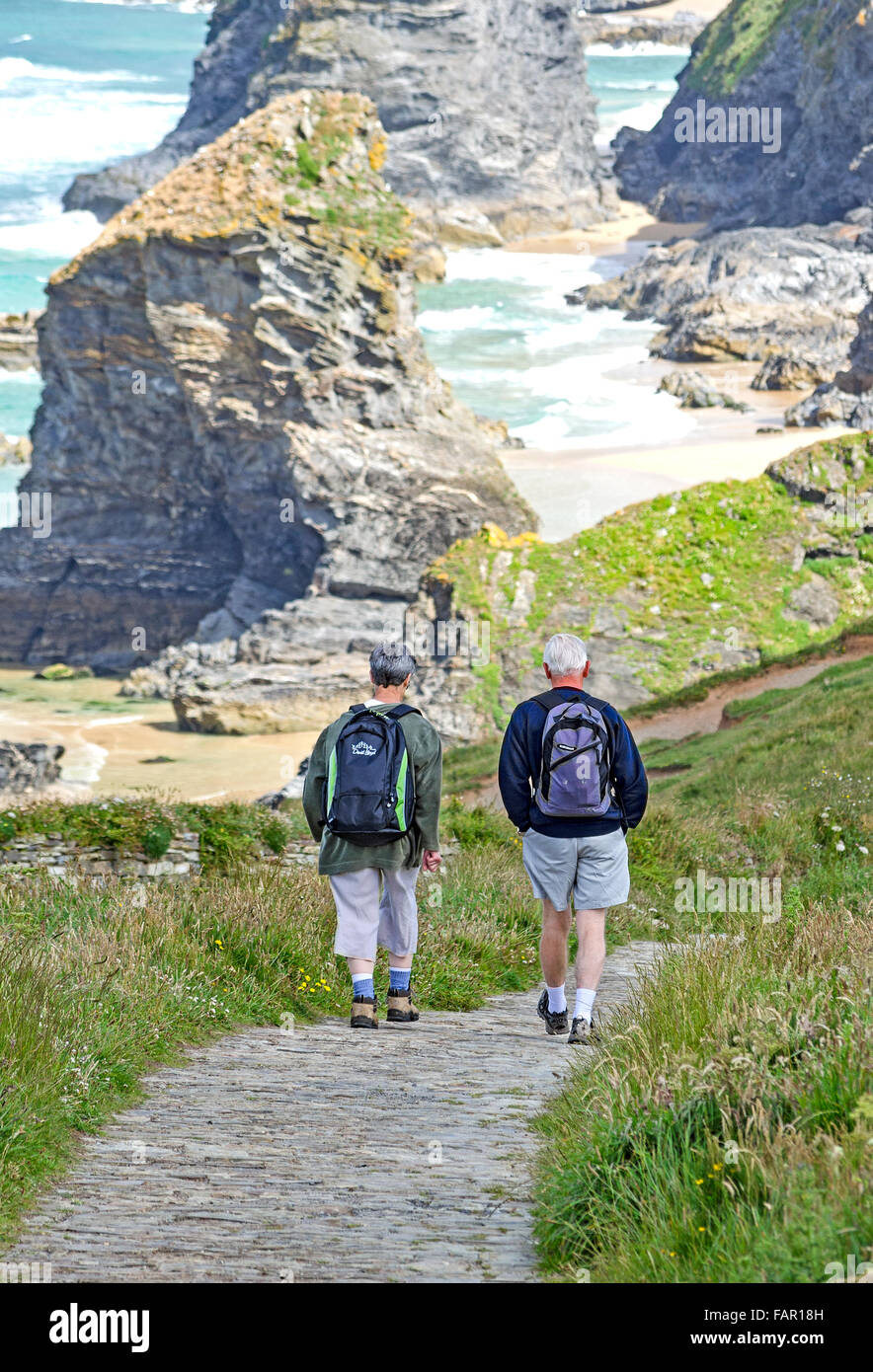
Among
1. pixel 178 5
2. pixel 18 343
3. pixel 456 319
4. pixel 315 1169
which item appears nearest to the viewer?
pixel 315 1169

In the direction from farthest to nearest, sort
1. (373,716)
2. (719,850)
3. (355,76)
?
(355,76) < (719,850) < (373,716)

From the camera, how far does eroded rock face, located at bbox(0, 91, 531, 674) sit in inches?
1751

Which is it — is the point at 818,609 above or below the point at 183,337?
below

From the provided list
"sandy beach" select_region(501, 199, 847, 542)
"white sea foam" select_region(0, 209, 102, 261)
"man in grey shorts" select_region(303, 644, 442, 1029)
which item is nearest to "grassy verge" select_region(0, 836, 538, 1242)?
"man in grey shorts" select_region(303, 644, 442, 1029)

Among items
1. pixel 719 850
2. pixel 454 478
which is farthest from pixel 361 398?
pixel 719 850

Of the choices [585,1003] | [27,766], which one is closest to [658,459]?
[27,766]

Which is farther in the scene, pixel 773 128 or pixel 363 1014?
pixel 773 128

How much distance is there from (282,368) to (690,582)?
21103mm

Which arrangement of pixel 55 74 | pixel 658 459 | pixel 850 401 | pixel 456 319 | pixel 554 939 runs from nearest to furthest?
pixel 554 939
pixel 658 459
pixel 850 401
pixel 456 319
pixel 55 74

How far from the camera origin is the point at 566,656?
22.1 feet

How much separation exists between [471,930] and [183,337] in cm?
4048

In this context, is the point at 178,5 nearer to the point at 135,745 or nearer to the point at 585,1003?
the point at 135,745
